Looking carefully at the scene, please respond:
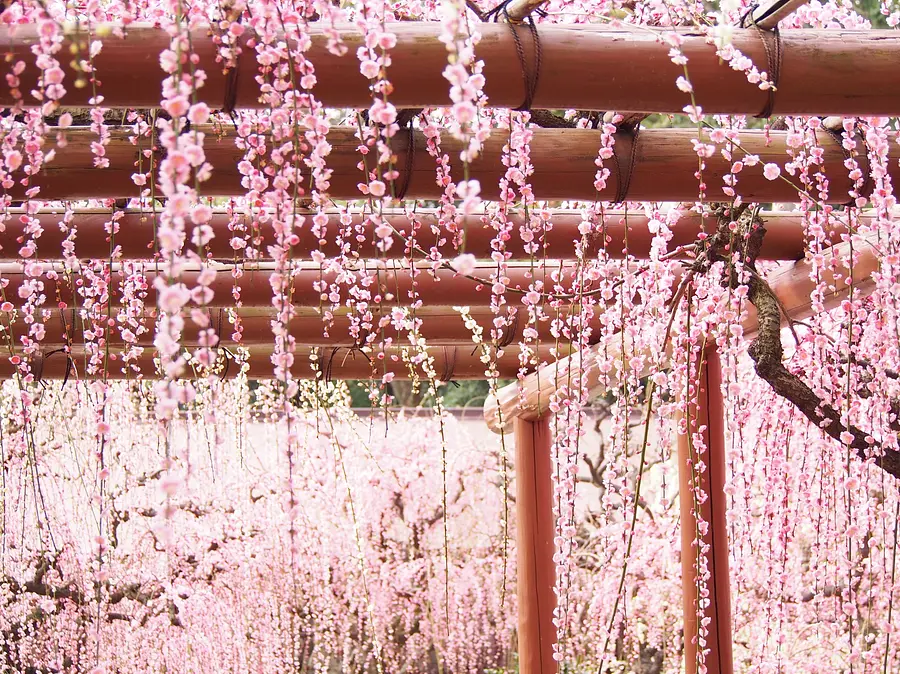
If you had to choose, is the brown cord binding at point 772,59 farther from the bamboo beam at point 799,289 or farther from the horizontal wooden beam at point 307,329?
the horizontal wooden beam at point 307,329

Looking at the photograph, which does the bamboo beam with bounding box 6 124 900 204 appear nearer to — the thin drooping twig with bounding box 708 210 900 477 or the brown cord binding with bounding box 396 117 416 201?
the brown cord binding with bounding box 396 117 416 201

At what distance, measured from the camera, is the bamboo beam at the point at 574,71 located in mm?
1550

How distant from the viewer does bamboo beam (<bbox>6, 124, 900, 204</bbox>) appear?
2270 mm

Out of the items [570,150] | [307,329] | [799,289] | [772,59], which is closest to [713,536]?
[799,289]

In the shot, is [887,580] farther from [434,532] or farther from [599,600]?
[434,532]

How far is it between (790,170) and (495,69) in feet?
2.91

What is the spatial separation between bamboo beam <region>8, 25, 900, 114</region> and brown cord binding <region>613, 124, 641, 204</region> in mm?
Answer: 520

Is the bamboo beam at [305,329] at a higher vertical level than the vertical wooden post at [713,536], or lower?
higher

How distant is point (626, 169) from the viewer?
90.4 inches

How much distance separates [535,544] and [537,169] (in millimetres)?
2508

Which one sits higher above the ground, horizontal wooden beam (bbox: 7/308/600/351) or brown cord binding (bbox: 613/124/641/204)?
brown cord binding (bbox: 613/124/641/204)

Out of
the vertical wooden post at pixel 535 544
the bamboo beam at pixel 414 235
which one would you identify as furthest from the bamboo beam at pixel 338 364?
the bamboo beam at pixel 414 235

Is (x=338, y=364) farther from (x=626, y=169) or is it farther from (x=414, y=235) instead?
(x=626, y=169)

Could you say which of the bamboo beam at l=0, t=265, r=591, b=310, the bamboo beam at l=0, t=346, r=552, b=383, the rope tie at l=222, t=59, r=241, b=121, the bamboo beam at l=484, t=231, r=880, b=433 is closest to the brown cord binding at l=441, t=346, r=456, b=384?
the bamboo beam at l=0, t=346, r=552, b=383
